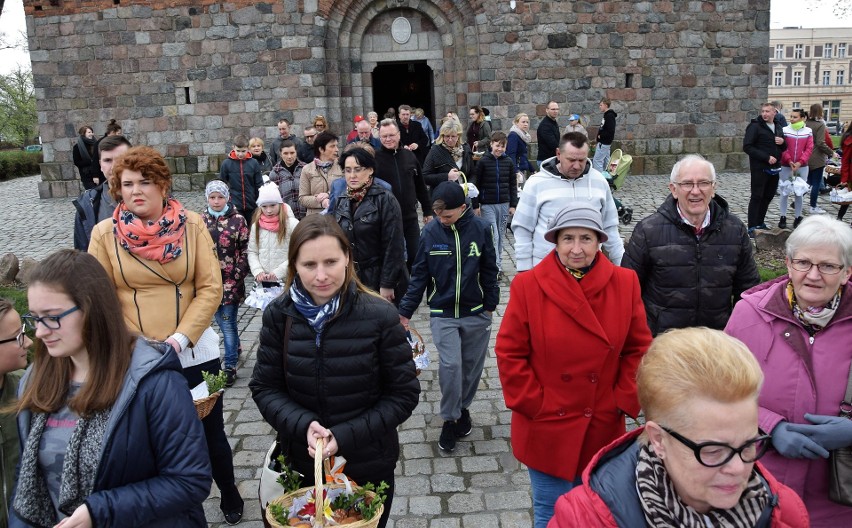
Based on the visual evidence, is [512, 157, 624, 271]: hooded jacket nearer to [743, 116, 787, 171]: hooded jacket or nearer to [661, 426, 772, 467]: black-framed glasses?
[661, 426, 772, 467]: black-framed glasses

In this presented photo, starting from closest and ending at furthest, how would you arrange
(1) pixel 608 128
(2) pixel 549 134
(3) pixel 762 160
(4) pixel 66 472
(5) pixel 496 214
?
(4) pixel 66 472 < (5) pixel 496 214 < (3) pixel 762 160 < (2) pixel 549 134 < (1) pixel 608 128

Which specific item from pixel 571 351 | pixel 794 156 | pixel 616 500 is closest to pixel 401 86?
pixel 794 156

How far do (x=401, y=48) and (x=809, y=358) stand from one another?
15.3 metres

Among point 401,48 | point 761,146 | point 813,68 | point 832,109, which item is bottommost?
point 761,146

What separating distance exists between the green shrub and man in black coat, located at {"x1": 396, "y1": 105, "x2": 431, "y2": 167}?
60.8 ft

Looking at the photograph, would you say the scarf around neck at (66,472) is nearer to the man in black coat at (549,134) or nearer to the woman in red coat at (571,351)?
the woman in red coat at (571,351)

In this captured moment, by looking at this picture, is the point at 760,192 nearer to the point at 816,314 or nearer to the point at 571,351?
the point at 816,314

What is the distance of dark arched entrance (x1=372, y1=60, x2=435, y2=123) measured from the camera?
21688 millimetres

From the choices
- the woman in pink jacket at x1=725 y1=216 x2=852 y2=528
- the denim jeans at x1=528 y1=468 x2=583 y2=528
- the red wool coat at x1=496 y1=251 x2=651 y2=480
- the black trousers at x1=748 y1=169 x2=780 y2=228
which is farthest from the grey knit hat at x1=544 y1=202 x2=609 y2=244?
the black trousers at x1=748 y1=169 x2=780 y2=228

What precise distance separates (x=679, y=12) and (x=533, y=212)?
1359 cm

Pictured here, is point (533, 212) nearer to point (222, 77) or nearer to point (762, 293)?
point (762, 293)

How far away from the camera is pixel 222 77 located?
52.9ft

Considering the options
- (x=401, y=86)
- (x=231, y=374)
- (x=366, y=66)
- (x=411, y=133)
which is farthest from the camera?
(x=401, y=86)

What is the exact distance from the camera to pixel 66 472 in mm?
2186
